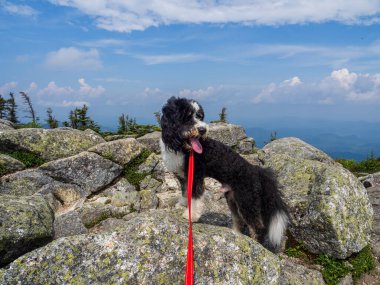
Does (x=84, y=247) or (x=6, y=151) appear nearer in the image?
(x=84, y=247)

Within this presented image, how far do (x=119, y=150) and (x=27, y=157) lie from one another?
3247mm

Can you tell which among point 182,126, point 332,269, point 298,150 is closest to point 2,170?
point 182,126

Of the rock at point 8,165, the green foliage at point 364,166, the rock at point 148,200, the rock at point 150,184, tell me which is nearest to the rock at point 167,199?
the rock at point 148,200

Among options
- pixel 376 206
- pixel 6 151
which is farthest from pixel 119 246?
pixel 376 206

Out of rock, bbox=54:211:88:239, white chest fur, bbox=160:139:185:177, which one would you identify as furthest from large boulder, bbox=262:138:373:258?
rock, bbox=54:211:88:239

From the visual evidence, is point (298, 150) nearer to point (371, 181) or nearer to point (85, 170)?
point (371, 181)

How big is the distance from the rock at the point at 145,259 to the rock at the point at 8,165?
6.78m

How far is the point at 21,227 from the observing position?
5.07 m

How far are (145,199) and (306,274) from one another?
508 cm

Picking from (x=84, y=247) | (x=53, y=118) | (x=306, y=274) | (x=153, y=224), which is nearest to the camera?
(x=84, y=247)

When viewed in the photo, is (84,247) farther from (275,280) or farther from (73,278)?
(275,280)

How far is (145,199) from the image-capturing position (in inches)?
377

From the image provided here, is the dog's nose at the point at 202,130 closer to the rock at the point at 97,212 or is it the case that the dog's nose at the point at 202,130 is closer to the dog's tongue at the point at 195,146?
the dog's tongue at the point at 195,146

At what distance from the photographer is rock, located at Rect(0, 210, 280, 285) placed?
4.06m
